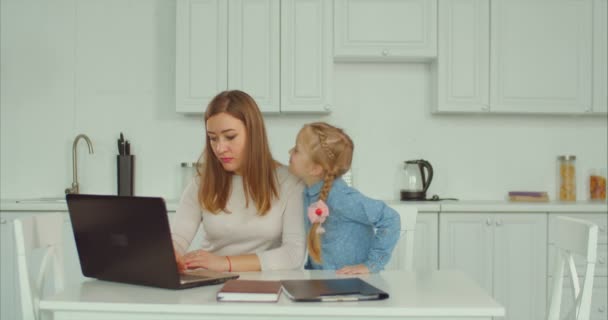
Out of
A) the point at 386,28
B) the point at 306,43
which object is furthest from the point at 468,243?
the point at 306,43

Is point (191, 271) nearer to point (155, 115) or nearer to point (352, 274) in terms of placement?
point (352, 274)

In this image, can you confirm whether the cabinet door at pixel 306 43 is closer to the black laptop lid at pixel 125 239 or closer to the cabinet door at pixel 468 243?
the cabinet door at pixel 468 243

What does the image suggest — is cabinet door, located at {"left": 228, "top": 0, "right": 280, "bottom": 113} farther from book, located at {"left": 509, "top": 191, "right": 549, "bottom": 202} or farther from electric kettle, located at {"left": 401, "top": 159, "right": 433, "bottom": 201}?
book, located at {"left": 509, "top": 191, "right": 549, "bottom": 202}

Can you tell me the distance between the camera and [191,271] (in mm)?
1739

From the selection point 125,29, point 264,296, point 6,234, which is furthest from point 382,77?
point 264,296

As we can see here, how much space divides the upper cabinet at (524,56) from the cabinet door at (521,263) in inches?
24.4

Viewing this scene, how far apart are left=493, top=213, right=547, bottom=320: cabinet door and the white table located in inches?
77.4

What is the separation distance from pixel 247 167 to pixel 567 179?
2.40 meters

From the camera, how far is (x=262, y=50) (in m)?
3.55

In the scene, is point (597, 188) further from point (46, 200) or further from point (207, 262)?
point (46, 200)

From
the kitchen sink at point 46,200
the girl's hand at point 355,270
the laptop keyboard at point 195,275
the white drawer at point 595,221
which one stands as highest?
the kitchen sink at point 46,200

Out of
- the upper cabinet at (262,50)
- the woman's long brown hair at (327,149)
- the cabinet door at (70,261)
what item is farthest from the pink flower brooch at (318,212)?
the cabinet door at (70,261)

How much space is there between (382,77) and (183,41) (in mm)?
1139

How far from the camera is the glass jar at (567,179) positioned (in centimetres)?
378
